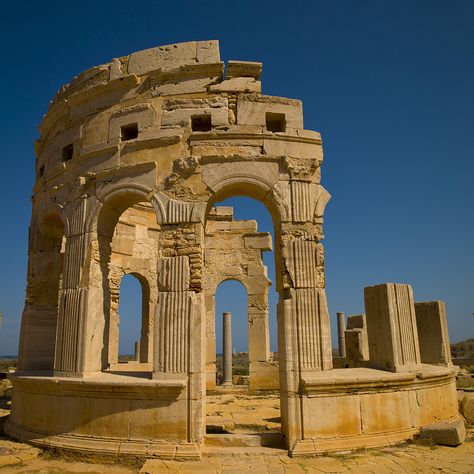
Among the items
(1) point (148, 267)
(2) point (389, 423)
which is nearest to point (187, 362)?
(2) point (389, 423)

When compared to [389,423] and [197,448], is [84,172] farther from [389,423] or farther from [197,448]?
[389,423]

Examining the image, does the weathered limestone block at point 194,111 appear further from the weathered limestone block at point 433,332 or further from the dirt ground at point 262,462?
the weathered limestone block at point 433,332

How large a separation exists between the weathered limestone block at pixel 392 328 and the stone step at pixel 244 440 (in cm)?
263

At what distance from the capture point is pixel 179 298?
Answer: 780 cm

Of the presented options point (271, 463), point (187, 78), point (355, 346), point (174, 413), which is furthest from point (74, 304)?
Answer: point (355, 346)

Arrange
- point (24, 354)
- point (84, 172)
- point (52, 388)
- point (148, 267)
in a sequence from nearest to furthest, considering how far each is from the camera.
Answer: point (52, 388) → point (84, 172) → point (24, 354) → point (148, 267)

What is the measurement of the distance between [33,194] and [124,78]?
438cm

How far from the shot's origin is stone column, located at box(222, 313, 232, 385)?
17.8 m

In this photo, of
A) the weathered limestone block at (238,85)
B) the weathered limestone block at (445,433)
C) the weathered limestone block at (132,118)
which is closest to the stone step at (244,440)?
the weathered limestone block at (445,433)

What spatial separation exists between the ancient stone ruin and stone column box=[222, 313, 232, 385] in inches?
344

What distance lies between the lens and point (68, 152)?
10.5 metres

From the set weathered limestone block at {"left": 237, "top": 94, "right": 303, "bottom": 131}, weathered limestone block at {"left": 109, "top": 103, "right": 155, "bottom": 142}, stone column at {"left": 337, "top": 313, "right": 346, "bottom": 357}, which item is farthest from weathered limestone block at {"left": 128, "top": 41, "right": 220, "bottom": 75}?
stone column at {"left": 337, "top": 313, "right": 346, "bottom": 357}

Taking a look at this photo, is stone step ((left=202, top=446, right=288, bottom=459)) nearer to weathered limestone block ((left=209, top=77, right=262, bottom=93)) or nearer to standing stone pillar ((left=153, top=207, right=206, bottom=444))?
standing stone pillar ((left=153, top=207, right=206, bottom=444))

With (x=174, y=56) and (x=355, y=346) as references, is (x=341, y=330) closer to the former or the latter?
(x=355, y=346)
